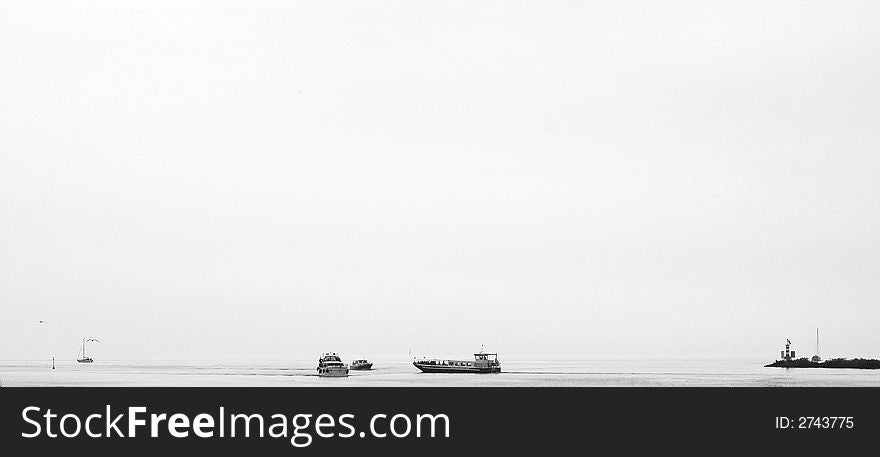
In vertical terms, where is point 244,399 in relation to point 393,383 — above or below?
above

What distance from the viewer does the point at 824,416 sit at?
26.4 meters

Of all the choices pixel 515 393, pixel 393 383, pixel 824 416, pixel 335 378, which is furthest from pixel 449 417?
pixel 335 378

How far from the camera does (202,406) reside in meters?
24.8

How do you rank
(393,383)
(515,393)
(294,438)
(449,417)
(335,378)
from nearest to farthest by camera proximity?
(294,438), (449,417), (515,393), (393,383), (335,378)

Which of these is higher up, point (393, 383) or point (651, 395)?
point (651, 395)

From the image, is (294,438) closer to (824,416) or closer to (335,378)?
(824,416)

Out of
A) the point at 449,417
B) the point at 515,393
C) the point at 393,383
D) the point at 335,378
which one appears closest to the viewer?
the point at 449,417

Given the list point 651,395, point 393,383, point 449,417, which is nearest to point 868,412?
point 651,395

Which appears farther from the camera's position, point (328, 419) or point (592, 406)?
point (592, 406)

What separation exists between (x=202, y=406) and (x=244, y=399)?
1.05m

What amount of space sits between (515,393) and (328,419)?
576 cm

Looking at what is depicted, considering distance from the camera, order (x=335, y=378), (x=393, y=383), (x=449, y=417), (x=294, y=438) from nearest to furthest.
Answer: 1. (x=294, y=438)
2. (x=449, y=417)
3. (x=393, y=383)
4. (x=335, y=378)

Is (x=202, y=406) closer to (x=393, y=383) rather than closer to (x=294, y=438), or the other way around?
(x=294, y=438)

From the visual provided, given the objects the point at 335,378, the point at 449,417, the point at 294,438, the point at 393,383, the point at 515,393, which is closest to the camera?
the point at 294,438
